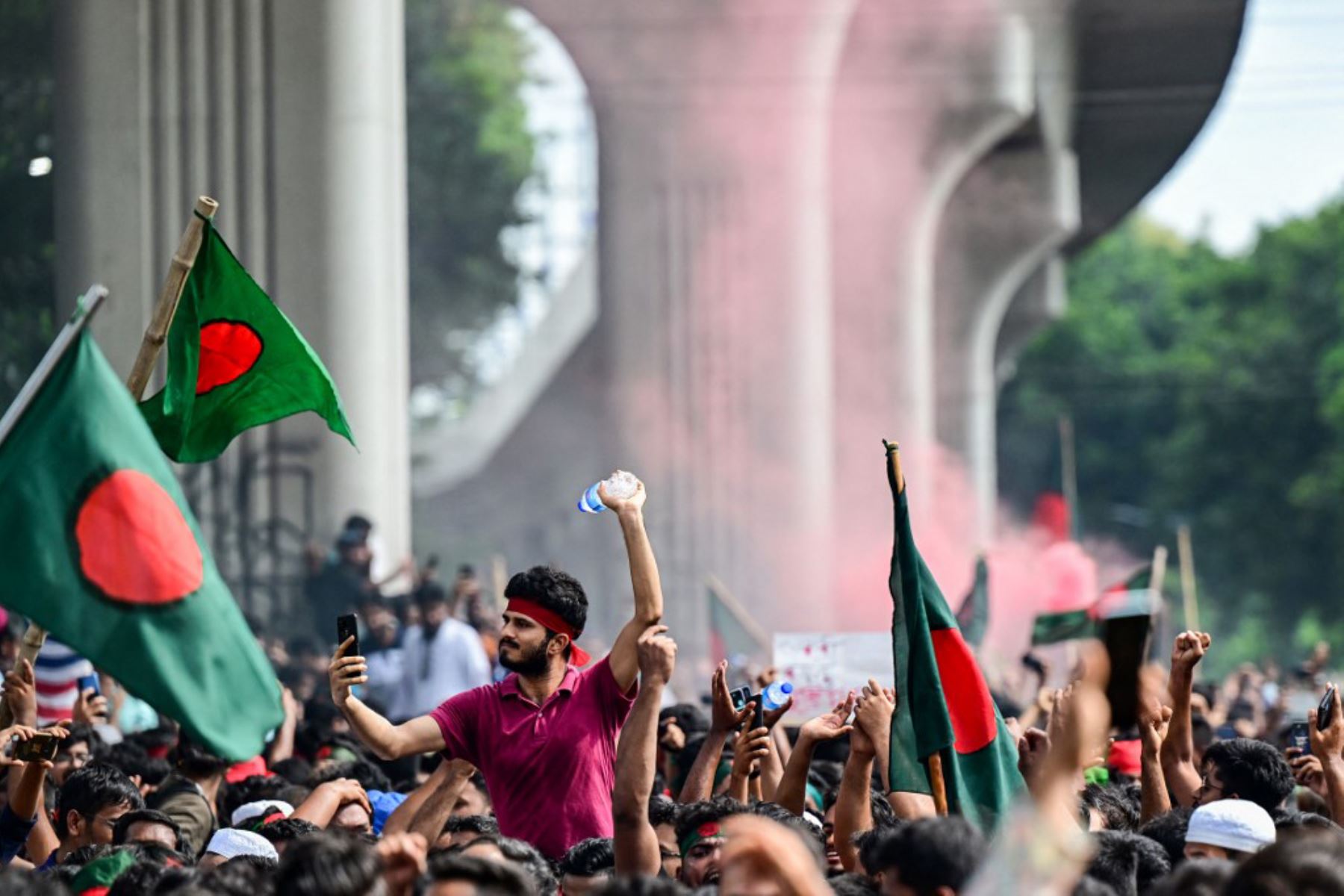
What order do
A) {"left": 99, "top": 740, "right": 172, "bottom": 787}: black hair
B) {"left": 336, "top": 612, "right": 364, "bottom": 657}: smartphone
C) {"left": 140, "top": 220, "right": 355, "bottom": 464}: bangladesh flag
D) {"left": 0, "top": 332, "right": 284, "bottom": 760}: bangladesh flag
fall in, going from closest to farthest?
{"left": 0, "top": 332, "right": 284, "bottom": 760}: bangladesh flag, {"left": 336, "top": 612, "right": 364, "bottom": 657}: smartphone, {"left": 140, "top": 220, "right": 355, "bottom": 464}: bangladesh flag, {"left": 99, "top": 740, "right": 172, "bottom": 787}: black hair

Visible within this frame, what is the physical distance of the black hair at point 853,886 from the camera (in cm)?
583

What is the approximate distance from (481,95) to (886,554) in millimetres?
26482

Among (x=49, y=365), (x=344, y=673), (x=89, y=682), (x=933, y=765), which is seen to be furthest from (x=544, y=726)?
(x=89, y=682)

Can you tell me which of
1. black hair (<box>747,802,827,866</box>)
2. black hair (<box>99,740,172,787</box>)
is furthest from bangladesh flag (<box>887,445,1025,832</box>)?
black hair (<box>99,740,172,787</box>)

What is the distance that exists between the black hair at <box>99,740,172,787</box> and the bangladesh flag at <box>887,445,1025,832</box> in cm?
345

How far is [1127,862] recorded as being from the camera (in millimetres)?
6164

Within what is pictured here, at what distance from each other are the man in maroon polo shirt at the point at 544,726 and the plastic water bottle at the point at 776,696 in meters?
0.87

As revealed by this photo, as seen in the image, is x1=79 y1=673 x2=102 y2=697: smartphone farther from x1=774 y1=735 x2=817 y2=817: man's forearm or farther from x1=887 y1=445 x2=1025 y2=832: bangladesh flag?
x1=887 y1=445 x2=1025 y2=832: bangladesh flag

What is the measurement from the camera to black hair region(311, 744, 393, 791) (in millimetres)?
8211

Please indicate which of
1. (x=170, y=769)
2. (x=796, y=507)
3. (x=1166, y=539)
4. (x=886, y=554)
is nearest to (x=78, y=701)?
(x=170, y=769)

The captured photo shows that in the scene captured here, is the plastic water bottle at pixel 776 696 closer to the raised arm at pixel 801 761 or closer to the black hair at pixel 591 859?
the raised arm at pixel 801 761

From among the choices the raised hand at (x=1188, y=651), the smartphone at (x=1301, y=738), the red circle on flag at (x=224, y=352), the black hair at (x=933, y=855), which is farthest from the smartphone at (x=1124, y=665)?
the smartphone at (x=1301, y=738)

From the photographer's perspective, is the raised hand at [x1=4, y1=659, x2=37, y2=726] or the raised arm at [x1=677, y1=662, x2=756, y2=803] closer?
the raised hand at [x1=4, y1=659, x2=37, y2=726]

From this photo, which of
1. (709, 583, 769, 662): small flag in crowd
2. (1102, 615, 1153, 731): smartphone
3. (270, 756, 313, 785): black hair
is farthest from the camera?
(709, 583, 769, 662): small flag in crowd
